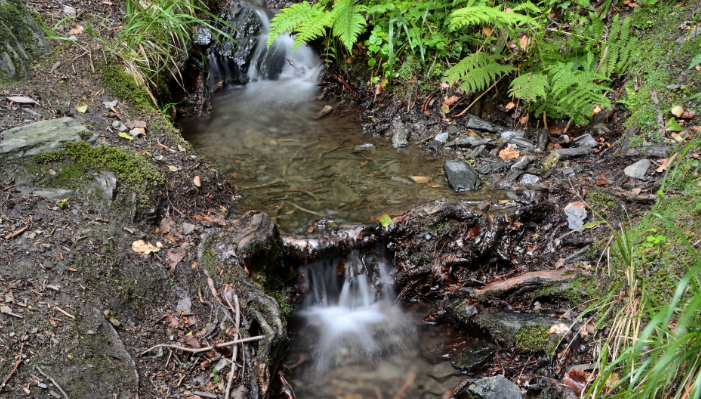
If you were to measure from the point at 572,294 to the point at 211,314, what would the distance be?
A: 248cm

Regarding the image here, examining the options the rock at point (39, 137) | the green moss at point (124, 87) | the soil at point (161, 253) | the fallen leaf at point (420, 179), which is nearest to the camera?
the soil at point (161, 253)

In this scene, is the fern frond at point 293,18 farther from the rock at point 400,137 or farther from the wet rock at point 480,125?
the wet rock at point 480,125

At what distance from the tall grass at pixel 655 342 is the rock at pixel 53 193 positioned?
11.1 ft

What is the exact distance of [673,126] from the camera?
3900 mm

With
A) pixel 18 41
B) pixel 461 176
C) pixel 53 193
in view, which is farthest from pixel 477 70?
pixel 18 41

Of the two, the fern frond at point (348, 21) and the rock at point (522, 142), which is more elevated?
the fern frond at point (348, 21)

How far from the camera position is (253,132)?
5691 millimetres

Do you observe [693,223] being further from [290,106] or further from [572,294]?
[290,106]

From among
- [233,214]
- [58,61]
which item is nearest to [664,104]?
[233,214]

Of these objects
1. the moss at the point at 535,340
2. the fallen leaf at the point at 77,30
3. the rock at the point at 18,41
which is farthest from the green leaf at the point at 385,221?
the fallen leaf at the point at 77,30

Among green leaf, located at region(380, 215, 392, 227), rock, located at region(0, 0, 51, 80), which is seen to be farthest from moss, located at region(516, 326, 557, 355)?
rock, located at region(0, 0, 51, 80)

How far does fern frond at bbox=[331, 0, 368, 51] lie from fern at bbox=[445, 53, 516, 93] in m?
1.17

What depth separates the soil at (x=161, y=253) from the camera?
7.72 ft

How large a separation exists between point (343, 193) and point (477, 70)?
2044 millimetres
